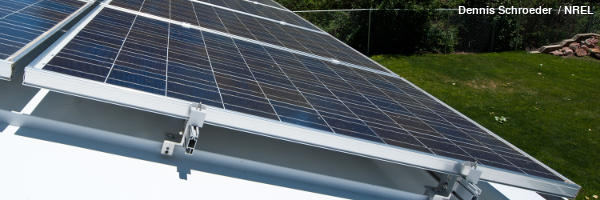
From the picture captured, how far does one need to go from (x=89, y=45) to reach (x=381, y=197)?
3639 millimetres

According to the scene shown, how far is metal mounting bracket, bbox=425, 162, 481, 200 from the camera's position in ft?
18.1

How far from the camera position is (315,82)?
7715 mm

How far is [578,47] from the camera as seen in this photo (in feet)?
80.4

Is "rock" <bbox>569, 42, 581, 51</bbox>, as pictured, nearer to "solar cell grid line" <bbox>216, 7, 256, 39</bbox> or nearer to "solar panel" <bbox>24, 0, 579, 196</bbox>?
"solar cell grid line" <bbox>216, 7, 256, 39</bbox>

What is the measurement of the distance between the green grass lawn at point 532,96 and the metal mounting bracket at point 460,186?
7.46 m

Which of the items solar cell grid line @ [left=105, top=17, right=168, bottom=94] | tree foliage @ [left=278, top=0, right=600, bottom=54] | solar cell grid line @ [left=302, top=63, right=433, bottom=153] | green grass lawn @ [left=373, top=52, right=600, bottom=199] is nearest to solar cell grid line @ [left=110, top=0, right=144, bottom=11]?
solar cell grid line @ [left=105, top=17, right=168, bottom=94]

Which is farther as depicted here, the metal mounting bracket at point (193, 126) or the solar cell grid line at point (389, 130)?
the solar cell grid line at point (389, 130)

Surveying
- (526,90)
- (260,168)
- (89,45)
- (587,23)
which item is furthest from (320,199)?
(587,23)

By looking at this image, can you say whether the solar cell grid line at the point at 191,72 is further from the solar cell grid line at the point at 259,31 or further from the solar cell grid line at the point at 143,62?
the solar cell grid line at the point at 259,31

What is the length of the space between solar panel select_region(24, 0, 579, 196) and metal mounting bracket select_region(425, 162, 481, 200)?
175mm

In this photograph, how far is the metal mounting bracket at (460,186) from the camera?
18.1ft

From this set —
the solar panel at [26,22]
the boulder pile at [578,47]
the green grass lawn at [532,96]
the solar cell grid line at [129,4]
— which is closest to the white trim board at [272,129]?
the solar panel at [26,22]

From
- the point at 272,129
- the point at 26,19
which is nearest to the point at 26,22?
the point at 26,19

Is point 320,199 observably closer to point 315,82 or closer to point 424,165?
point 424,165
